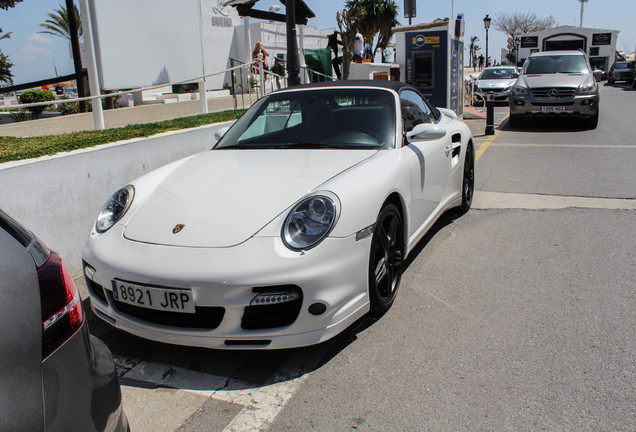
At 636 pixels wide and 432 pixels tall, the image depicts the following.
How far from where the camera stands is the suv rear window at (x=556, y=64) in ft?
42.7

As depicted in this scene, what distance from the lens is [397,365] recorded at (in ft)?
9.61

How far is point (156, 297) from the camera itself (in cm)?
276

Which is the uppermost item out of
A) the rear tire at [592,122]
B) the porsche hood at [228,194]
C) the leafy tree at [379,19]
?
the leafy tree at [379,19]

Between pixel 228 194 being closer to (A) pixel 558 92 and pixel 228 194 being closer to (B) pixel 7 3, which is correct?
(A) pixel 558 92

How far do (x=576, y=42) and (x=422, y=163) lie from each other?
6534 centimetres

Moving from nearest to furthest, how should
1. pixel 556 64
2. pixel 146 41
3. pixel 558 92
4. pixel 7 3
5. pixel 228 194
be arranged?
pixel 228 194 → pixel 146 41 → pixel 558 92 → pixel 556 64 → pixel 7 3

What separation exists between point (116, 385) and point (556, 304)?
9.38ft

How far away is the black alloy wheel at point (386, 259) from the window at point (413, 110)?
37.3 inches

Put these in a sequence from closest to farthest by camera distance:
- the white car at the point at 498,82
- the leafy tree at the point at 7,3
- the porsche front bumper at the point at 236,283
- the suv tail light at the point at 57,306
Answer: the suv tail light at the point at 57,306, the porsche front bumper at the point at 236,283, the leafy tree at the point at 7,3, the white car at the point at 498,82

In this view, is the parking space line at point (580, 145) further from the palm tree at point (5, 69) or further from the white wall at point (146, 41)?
the palm tree at point (5, 69)

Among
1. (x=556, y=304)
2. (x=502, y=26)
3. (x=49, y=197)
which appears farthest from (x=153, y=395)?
(x=502, y=26)

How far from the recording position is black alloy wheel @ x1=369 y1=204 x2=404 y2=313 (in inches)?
127

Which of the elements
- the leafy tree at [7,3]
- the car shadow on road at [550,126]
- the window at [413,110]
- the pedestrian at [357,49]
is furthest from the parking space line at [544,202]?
the leafy tree at [7,3]

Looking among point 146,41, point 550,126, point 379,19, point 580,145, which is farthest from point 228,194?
point 379,19
